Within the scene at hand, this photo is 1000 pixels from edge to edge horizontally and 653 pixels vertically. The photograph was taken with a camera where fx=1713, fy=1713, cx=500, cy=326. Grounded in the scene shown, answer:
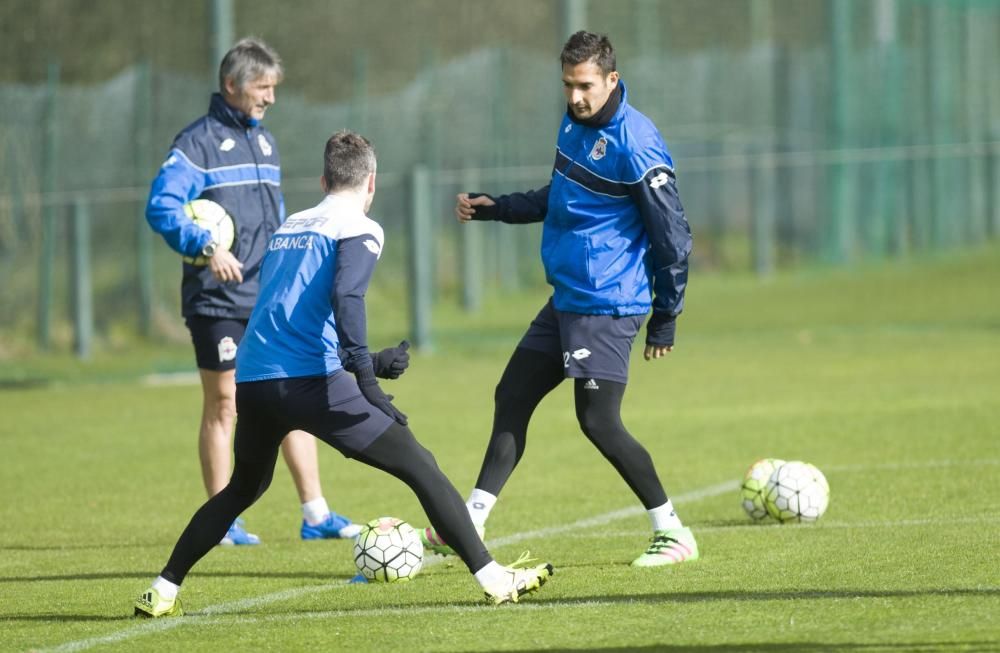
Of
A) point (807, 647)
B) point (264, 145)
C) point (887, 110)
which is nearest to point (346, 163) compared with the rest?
point (264, 145)

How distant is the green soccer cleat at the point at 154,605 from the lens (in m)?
6.51

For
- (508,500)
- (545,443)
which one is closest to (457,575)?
(508,500)

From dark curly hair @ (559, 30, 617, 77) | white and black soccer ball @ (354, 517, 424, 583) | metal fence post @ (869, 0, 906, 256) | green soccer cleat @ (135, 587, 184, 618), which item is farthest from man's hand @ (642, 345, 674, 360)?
metal fence post @ (869, 0, 906, 256)

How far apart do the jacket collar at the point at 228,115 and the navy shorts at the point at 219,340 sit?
3.26 feet

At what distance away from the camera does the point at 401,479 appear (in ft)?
21.1

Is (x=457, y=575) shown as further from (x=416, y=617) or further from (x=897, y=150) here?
(x=897, y=150)

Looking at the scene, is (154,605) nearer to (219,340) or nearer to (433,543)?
(433,543)

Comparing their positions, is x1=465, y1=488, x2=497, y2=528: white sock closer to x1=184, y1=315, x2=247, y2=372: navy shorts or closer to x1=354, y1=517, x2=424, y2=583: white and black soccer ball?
x1=354, y1=517, x2=424, y2=583: white and black soccer ball

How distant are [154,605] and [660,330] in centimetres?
244

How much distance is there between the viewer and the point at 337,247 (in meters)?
6.40

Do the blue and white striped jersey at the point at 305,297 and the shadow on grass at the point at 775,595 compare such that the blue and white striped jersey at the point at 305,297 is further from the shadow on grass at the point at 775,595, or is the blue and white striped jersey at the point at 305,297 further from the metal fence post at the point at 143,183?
the metal fence post at the point at 143,183

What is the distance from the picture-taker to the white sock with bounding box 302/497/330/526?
8.70 meters

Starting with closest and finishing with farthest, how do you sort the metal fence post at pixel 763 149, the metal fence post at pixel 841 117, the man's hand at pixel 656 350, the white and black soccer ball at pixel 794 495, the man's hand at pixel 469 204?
the man's hand at pixel 656 350 < the man's hand at pixel 469 204 < the white and black soccer ball at pixel 794 495 < the metal fence post at pixel 763 149 < the metal fence post at pixel 841 117

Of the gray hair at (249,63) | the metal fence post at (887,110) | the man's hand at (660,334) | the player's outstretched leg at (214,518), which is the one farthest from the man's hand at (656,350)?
the metal fence post at (887,110)
